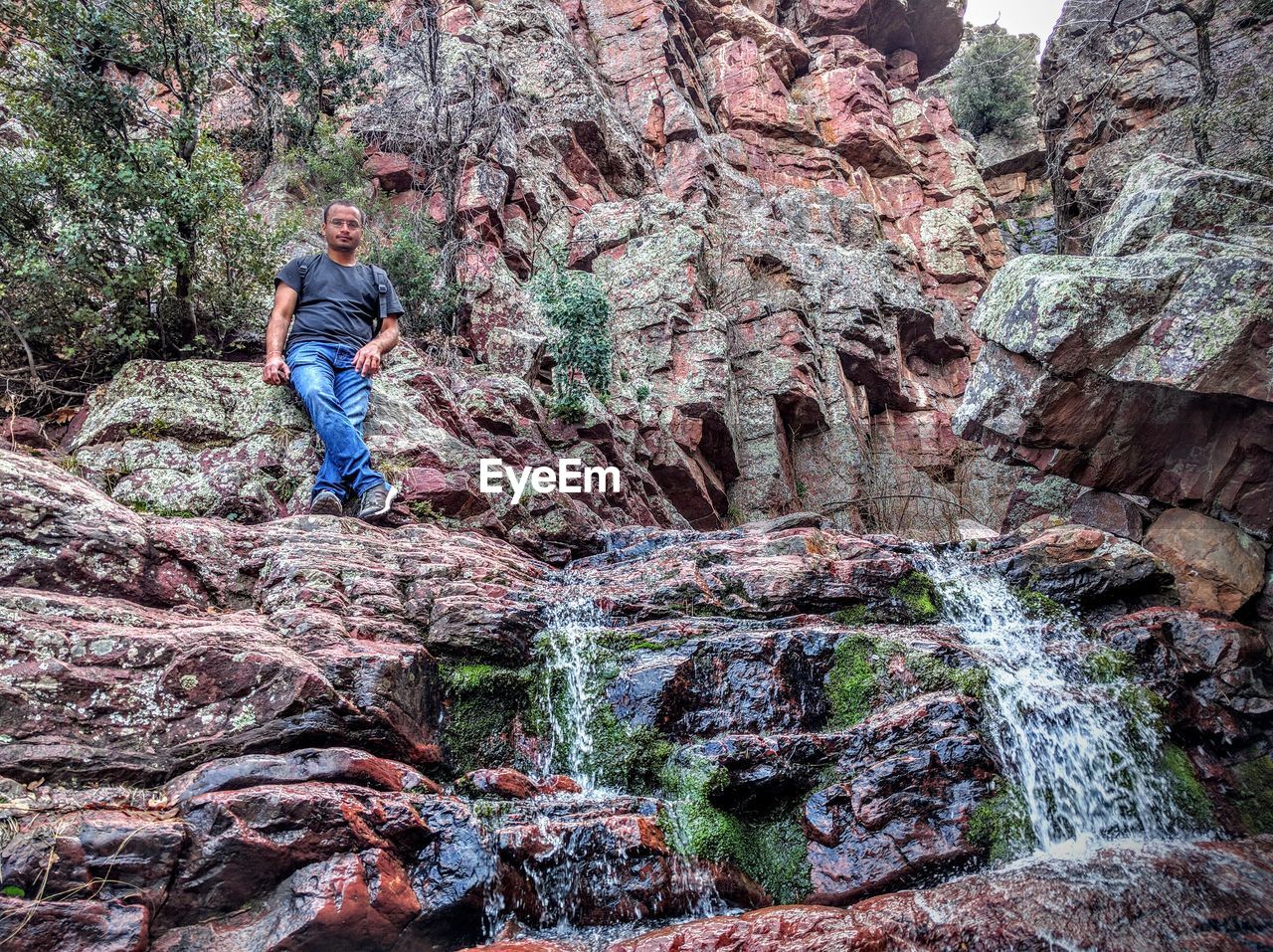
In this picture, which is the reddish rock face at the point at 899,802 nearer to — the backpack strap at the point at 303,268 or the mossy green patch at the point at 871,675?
the mossy green patch at the point at 871,675

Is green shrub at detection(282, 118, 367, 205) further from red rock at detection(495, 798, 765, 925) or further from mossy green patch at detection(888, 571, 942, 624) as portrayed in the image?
red rock at detection(495, 798, 765, 925)

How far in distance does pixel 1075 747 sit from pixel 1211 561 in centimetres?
329

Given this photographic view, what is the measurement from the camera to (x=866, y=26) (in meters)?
28.7

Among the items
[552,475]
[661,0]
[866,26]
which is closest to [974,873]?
[552,475]

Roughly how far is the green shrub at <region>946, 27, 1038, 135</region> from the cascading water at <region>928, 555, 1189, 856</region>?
2978 centimetres

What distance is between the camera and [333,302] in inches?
265

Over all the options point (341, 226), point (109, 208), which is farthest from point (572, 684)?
point (109, 208)

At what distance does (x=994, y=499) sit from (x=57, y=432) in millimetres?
16190

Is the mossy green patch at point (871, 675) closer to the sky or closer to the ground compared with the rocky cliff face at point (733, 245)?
closer to the ground

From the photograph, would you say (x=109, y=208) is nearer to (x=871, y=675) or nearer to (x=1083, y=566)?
(x=871, y=675)

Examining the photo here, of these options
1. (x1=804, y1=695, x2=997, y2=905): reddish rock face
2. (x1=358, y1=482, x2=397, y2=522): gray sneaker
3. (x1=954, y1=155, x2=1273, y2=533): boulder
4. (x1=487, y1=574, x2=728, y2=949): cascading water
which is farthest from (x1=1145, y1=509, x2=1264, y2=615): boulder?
(x1=358, y1=482, x2=397, y2=522): gray sneaker

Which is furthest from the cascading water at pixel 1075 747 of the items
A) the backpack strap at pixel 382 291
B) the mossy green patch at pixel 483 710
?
the backpack strap at pixel 382 291

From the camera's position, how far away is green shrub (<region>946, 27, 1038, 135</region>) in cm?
2917

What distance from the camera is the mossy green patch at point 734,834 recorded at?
13.9 feet
